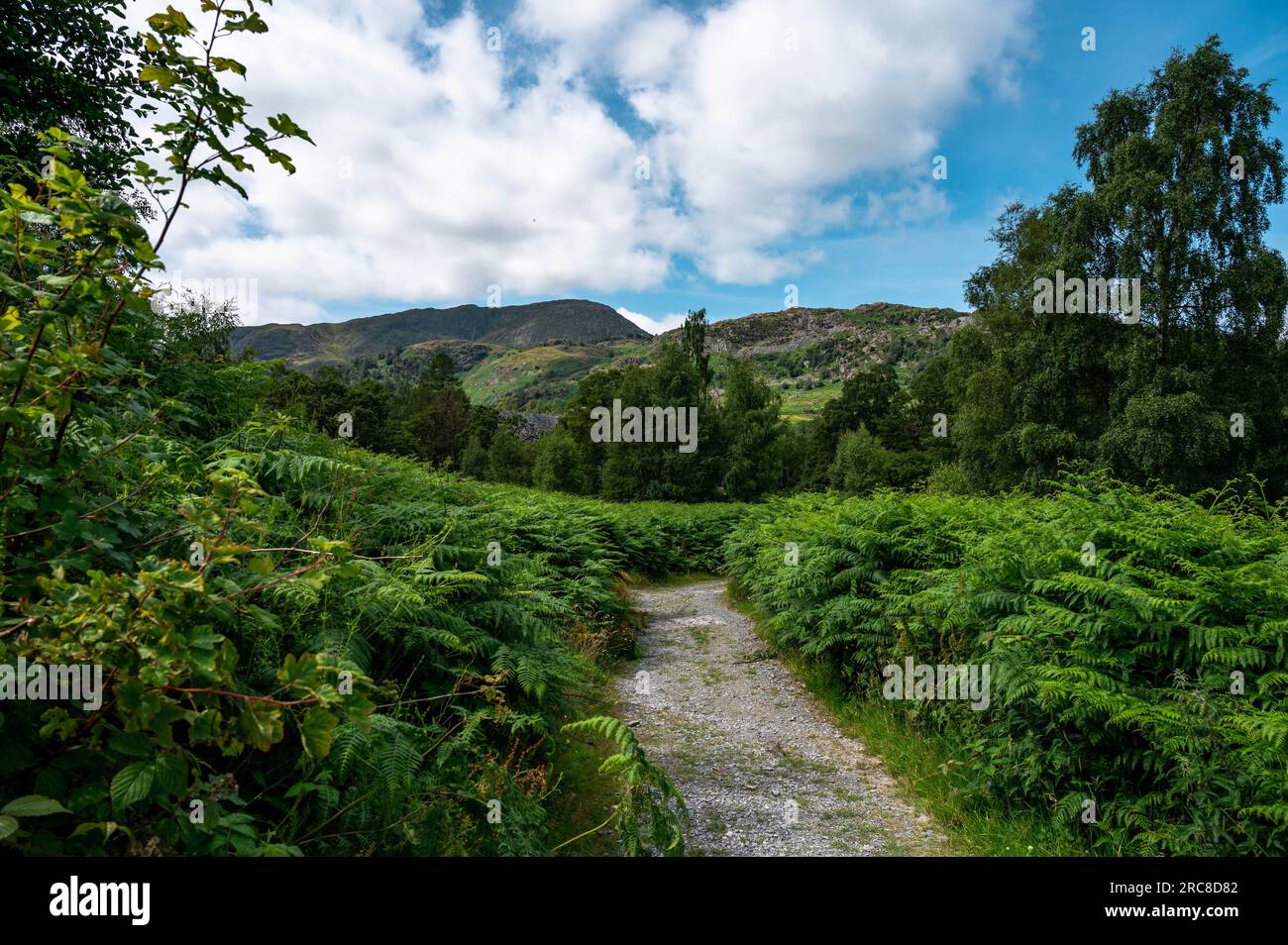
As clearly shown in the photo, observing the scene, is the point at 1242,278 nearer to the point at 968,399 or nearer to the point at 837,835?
the point at 968,399

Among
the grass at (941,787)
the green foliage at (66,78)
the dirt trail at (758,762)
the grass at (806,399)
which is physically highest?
the grass at (806,399)

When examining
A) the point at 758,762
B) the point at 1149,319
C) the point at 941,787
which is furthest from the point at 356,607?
the point at 1149,319

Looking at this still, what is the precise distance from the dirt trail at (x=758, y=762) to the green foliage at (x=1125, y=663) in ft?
2.67

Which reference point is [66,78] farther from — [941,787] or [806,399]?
[806,399]

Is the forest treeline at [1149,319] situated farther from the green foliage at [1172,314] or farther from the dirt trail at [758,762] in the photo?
the dirt trail at [758,762]

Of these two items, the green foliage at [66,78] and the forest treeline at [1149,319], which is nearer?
the green foliage at [66,78]

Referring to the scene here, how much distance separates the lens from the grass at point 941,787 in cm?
419

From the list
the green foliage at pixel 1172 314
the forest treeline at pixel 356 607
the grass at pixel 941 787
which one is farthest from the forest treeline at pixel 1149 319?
the grass at pixel 941 787

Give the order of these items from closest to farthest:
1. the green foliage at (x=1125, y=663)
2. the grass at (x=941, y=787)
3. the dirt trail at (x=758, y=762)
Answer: the green foliage at (x=1125, y=663) < the grass at (x=941, y=787) < the dirt trail at (x=758, y=762)

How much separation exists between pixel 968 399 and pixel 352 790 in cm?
3209

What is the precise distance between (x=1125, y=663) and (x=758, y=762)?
127 inches

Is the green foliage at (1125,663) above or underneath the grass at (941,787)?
above

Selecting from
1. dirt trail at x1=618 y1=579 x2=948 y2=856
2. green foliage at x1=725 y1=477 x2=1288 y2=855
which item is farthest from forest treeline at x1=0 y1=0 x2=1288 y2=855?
dirt trail at x1=618 y1=579 x2=948 y2=856
